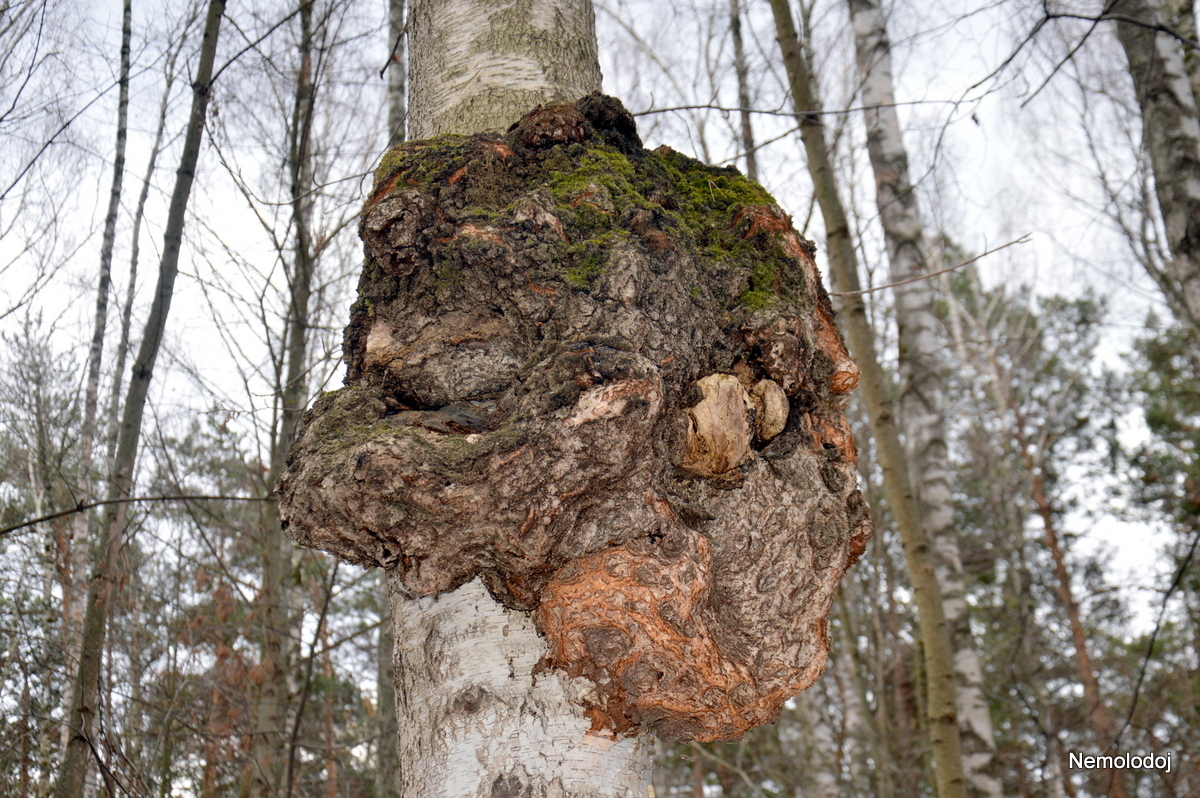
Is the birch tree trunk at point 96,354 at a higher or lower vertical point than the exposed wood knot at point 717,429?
higher

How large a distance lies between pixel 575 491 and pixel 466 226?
1.74ft

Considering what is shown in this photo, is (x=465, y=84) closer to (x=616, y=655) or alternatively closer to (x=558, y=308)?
(x=558, y=308)

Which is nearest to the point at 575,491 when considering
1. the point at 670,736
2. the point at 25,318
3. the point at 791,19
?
the point at 670,736

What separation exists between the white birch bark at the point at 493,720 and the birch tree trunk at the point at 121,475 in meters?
1.50

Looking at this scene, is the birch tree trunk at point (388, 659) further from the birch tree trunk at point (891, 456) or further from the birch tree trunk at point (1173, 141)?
the birch tree trunk at point (1173, 141)

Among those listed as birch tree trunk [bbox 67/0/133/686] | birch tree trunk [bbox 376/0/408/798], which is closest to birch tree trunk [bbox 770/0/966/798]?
birch tree trunk [bbox 376/0/408/798]

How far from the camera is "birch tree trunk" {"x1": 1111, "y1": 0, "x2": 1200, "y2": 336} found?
11.2 feet

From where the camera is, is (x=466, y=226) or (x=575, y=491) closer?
(x=575, y=491)

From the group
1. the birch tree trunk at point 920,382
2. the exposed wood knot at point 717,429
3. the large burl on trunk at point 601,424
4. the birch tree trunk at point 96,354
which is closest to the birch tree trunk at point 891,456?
the birch tree trunk at point 920,382

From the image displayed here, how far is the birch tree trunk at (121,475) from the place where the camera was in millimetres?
2318

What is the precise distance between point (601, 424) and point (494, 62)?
1045 mm

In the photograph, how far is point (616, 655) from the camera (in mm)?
1199

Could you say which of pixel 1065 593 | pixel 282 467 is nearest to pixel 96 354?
pixel 282 467

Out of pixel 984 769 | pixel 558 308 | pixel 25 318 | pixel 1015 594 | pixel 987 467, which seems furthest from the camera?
pixel 987 467
